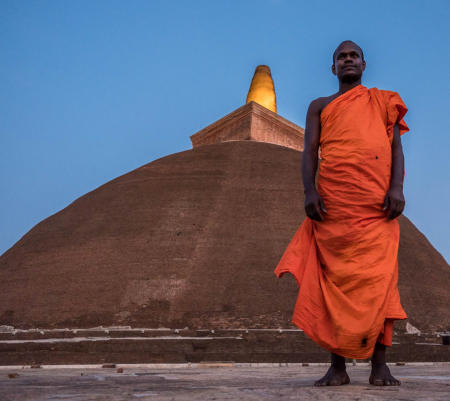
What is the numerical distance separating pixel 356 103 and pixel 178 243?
1241 centimetres

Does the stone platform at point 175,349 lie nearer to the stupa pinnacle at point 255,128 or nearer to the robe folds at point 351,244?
the robe folds at point 351,244

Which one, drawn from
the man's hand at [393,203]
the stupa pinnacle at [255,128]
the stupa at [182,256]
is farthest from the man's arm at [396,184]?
the stupa pinnacle at [255,128]

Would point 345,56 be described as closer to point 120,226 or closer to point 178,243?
point 178,243

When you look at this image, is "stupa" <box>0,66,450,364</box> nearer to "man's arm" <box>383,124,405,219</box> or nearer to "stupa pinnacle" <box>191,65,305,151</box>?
"stupa pinnacle" <box>191,65,305,151</box>

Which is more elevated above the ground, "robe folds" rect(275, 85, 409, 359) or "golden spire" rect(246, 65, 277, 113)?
"golden spire" rect(246, 65, 277, 113)

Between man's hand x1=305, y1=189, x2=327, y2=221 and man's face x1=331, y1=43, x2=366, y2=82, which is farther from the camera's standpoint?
man's face x1=331, y1=43, x2=366, y2=82

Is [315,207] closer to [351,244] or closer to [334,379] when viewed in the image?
[351,244]

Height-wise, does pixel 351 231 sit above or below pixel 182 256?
above

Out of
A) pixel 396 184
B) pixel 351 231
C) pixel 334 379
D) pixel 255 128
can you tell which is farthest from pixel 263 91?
pixel 334 379

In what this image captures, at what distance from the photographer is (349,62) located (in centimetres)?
388

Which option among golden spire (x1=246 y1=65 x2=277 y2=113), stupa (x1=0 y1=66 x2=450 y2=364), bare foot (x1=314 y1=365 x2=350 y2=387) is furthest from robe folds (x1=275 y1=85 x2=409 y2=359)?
golden spire (x1=246 y1=65 x2=277 y2=113)

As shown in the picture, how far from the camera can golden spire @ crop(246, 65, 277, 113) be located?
30.1 meters

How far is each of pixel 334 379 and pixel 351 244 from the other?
777mm

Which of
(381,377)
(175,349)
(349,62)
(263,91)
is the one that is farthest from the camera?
(263,91)
